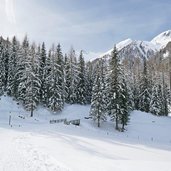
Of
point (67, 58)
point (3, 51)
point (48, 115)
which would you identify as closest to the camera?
point (48, 115)

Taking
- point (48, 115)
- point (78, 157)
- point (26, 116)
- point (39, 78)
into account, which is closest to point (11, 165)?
point (78, 157)

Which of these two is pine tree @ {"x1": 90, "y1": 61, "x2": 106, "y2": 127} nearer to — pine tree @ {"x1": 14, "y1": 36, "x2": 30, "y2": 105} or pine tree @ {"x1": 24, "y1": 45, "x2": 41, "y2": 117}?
pine tree @ {"x1": 24, "y1": 45, "x2": 41, "y2": 117}

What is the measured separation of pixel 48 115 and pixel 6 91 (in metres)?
13.5

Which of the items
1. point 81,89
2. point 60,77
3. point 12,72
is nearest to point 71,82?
point 81,89

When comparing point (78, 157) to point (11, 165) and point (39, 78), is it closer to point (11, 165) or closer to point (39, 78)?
point (11, 165)

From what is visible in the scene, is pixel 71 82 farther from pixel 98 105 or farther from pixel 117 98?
pixel 117 98

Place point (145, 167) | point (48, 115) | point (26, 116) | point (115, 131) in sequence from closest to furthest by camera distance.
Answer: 1. point (145, 167)
2. point (115, 131)
3. point (26, 116)
4. point (48, 115)

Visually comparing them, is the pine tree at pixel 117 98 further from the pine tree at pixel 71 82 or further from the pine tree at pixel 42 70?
the pine tree at pixel 42 70

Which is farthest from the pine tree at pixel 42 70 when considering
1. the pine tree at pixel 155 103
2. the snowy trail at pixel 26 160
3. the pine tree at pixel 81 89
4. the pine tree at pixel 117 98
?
the snowy trail at pixel 26 160

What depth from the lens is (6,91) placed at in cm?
6400

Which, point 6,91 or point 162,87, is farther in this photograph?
point 162,87

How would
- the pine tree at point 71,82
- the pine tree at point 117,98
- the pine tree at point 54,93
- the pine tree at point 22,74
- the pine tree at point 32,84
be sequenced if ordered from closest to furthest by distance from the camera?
the pine tree at point 117,98 < the pine tree at point 32,84 < the pine tree at point 54,93 < the pine tree at point 22,74 < the pine tree at point 71,82

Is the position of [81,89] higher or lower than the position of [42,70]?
lower

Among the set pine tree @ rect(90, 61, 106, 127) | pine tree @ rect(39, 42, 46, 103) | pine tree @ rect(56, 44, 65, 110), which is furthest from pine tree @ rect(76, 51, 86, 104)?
pine tree @ rect(90, 61, 106, 127)
